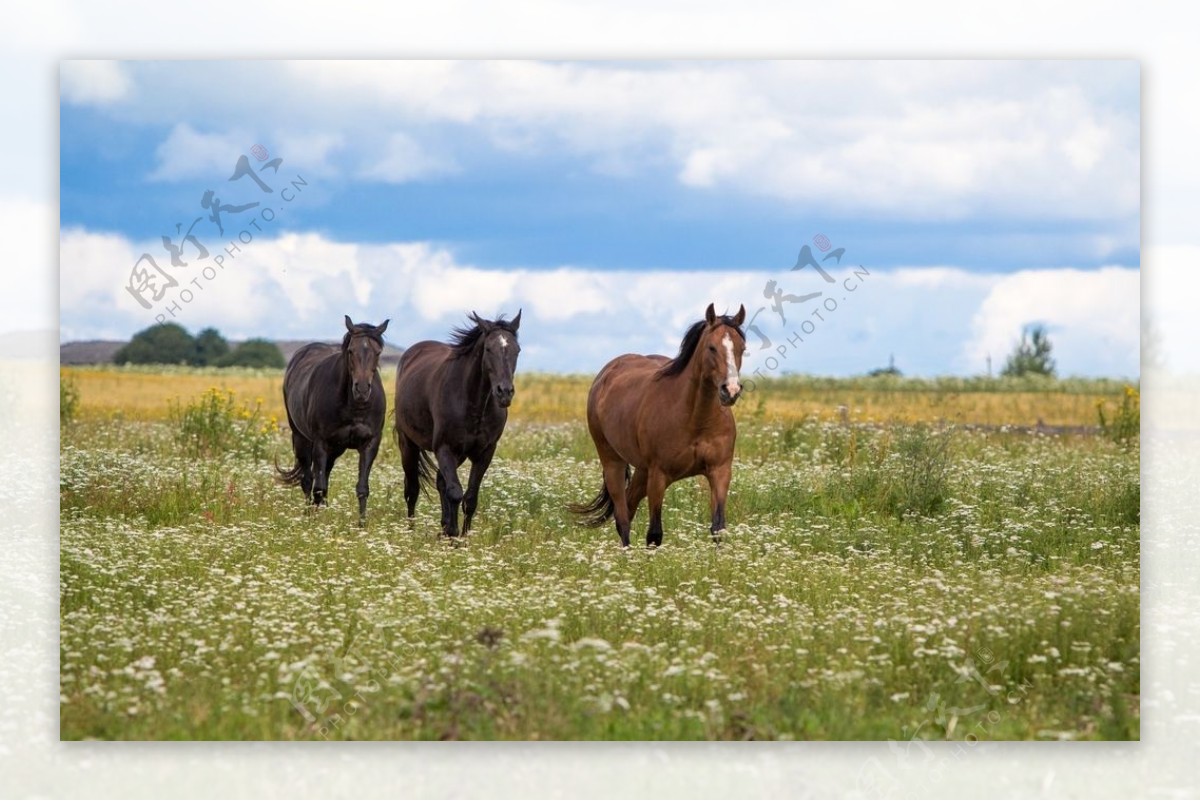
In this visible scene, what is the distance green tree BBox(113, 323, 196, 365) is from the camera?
9680 millimetres

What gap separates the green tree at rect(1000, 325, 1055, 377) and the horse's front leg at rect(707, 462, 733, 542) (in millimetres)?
2411

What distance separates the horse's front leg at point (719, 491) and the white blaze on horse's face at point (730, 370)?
1.07 meters

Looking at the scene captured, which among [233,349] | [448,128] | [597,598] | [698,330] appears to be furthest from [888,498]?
[233,349]

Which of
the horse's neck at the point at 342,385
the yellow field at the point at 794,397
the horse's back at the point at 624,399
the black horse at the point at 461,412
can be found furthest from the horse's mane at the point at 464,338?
the yellow field at the point at 794,397

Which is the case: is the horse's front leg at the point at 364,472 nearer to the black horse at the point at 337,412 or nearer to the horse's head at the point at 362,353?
the black horse at the point at 337,412

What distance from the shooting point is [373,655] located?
300 inches

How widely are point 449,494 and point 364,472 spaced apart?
1.40m

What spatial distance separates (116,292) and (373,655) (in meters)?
3.26

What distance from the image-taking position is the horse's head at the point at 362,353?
11.5 meters

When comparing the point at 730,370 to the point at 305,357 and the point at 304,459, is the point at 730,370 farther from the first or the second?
the point at 305,357

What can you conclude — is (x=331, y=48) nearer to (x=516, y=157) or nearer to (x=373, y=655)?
(x=516, y=157)

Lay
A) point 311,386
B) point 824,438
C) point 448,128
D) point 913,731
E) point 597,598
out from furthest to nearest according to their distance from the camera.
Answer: point 824,438 < point 311,386 < point 448,128 < point 597,598 < point 913,731

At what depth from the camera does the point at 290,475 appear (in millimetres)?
13219

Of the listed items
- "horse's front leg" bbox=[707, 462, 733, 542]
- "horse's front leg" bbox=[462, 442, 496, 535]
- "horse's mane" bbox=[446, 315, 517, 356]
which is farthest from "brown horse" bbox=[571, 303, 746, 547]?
"horse's mane" bbox=[446, 315, 517, 356]
